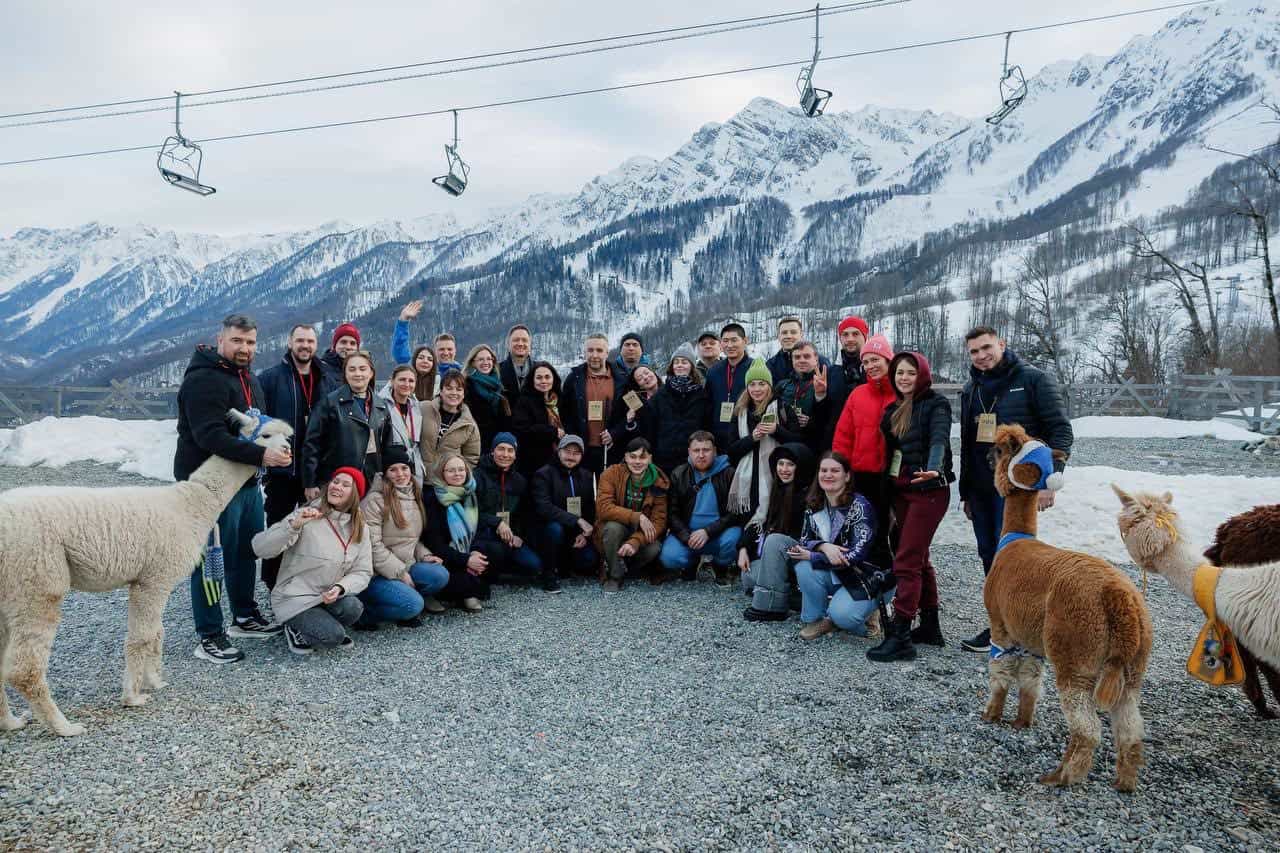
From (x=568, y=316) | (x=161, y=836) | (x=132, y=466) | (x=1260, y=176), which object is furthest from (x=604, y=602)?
(x=1260, y=176)

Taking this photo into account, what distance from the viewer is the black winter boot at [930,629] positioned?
500 centimetres

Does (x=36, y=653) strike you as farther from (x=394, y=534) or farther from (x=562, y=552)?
(x=562, y=552)

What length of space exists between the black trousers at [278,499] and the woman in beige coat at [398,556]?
650 millimetres

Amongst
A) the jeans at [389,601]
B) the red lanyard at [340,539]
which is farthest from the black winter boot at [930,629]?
the red lanyard at [340,539]

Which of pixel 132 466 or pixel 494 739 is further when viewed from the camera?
pixel 132 466

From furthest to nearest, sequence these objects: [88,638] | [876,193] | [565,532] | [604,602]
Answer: [876,193] < [565,532] < [604,602] < [88,638]

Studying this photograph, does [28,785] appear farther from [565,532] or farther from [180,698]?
[565,532]

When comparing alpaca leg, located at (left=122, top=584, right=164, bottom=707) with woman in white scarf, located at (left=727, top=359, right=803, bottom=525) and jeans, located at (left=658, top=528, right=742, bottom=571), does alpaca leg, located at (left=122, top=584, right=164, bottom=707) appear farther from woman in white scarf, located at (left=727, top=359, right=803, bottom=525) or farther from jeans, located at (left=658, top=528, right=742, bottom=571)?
woman in white scarf, located at (left=727, top=359, right=803, bottom=525)

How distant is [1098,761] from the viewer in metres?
3.40

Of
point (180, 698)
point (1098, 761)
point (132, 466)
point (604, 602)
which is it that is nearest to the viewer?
point (1098, 761)

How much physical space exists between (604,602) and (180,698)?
10.6 feet


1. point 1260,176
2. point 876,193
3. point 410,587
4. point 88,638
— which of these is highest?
point 876,193

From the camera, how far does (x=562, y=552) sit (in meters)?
6.82

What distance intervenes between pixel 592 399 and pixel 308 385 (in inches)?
108
